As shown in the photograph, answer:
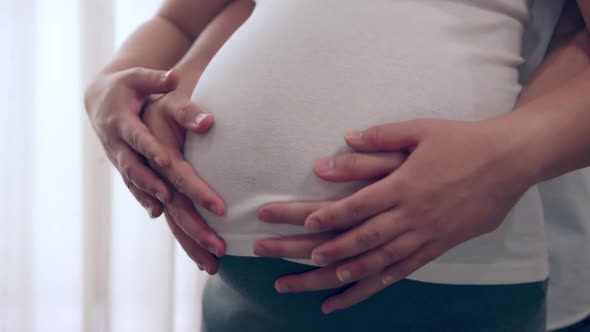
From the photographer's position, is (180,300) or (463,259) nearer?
(463,259)

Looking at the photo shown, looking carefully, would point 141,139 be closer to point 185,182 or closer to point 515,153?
point 185,182

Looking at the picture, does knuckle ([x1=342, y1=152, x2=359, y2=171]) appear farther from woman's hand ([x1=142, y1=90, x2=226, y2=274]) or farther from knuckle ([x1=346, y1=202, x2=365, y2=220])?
woman's hand ([x1=142, y1=90, x2=226, y2=274])

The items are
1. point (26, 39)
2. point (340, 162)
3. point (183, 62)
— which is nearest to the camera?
point (340, 162)

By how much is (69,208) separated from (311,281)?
1.00 meters

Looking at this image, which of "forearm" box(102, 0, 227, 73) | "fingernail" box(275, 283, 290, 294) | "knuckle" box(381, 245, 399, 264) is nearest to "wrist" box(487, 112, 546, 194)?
"knuckle" box(381, 245, 399, 264)

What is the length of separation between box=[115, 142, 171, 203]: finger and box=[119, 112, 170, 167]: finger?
0.02 m

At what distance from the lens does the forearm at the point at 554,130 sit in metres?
0.48

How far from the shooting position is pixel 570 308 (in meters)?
0.78

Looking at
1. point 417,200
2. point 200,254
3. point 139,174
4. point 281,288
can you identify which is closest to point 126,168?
point 139,174

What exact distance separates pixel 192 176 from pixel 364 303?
0.22m

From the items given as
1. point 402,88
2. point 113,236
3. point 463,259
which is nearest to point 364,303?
point 463,259

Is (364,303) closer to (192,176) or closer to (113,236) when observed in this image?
(192,176)

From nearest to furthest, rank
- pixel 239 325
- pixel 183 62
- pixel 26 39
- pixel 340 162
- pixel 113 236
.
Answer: pixel 340 162
pixel 239 325
pixel 183 62
pixel 26 39
pixel 113 236

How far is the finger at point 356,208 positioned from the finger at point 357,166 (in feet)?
0.07
